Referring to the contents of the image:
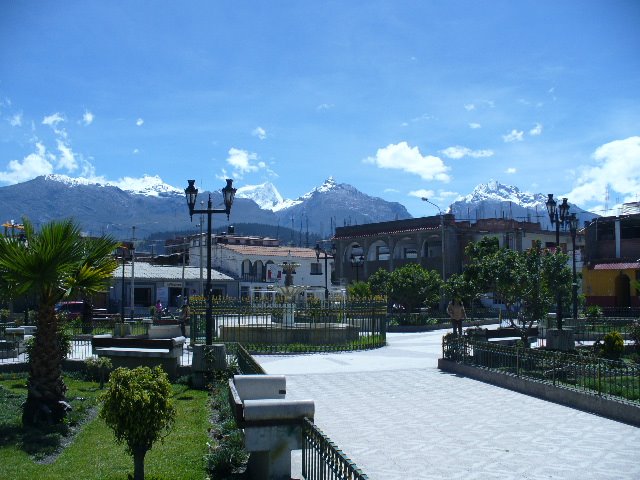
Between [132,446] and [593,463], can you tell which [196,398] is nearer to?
[132,446]

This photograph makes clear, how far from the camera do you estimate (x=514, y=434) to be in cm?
1012

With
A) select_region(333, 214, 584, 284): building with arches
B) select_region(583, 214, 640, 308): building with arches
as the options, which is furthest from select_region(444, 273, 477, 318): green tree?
select_region(333, 214, 584, 284): building with arches

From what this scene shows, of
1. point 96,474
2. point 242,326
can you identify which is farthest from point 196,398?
point 242,326

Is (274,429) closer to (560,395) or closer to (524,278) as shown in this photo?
(560,395)

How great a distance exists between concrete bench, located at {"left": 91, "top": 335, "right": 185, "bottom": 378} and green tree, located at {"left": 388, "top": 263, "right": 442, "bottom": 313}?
2452 cm

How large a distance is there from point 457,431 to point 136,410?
5244 mm

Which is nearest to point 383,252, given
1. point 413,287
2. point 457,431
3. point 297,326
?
point 413,287

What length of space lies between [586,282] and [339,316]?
29731 millimetres

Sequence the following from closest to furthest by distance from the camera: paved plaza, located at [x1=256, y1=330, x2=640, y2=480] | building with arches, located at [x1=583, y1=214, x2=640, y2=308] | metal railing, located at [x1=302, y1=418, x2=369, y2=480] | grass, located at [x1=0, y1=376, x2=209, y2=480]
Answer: metal railing, located at [x1=302, y1=418, x2=369, y2=480] → paved plaza, located at [x1=256, y1=330, x2=640, y2=480] → grass, located at [x1=0, y1=376, x2=209, y2=480] → building with arches, located at [x1=583, y1=214, x2=640, y2=308]

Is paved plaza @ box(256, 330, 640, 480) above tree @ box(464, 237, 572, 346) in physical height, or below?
below

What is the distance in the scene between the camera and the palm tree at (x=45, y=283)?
1127cm

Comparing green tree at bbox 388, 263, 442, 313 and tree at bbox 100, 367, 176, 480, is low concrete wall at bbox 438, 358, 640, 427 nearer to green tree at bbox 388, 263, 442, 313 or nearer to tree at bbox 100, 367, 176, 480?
tree at bbox 100, 367, 176, 480


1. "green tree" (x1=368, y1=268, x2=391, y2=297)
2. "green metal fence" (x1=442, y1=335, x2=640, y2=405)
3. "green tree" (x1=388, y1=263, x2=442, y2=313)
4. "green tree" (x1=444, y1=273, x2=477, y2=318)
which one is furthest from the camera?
"green tree" (x1=368, y1=268, x2=391, y2=297)

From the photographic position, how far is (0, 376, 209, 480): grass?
851cm
